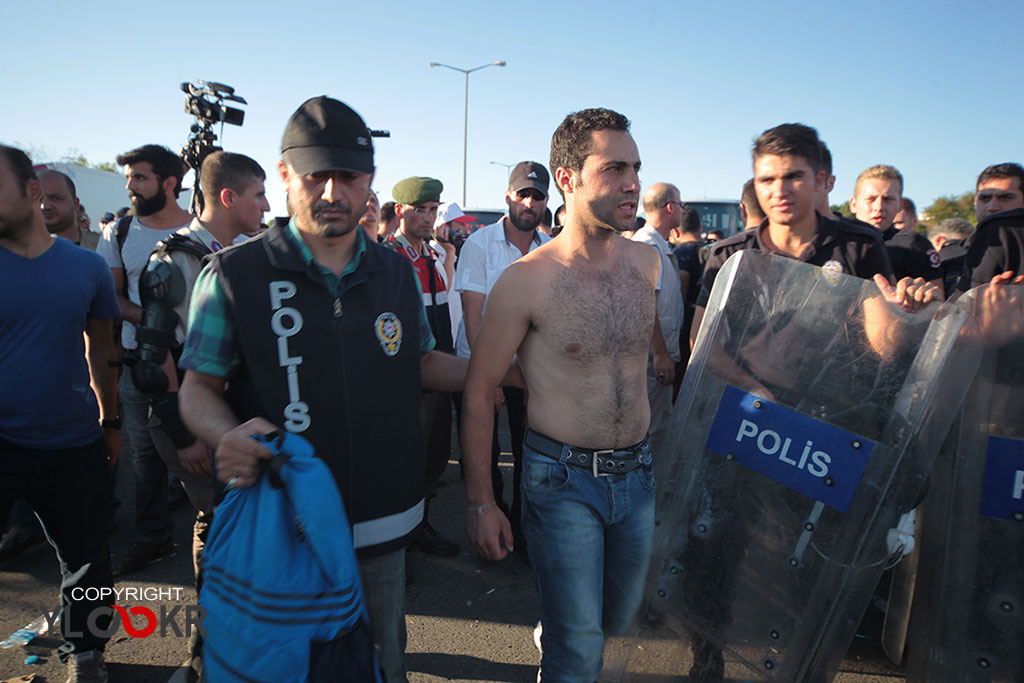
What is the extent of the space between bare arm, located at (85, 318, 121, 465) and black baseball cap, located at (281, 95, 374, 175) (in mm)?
1644

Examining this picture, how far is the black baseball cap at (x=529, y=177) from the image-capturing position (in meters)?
4.02

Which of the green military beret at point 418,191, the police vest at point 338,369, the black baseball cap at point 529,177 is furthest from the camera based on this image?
the green military beret at point 418,191

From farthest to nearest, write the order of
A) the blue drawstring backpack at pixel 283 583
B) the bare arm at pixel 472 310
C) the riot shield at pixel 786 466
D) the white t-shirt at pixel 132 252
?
the bare arm at pixel 472 310 < the white t-shirt at pixel 132 252 < the riot shield at pixel 786 466 < the blue drawstring backpack at pixel 283 583

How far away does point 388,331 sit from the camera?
69.7 inches

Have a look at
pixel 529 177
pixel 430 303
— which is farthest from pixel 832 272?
pixel 430 303

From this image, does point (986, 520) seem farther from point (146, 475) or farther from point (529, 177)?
point (146, 475)

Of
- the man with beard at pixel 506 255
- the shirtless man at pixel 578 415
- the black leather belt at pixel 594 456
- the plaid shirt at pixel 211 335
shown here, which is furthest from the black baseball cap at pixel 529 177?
the plaid shirt at pixel 211 335

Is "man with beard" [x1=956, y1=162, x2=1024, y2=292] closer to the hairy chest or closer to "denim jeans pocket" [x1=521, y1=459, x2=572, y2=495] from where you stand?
the hairy chest

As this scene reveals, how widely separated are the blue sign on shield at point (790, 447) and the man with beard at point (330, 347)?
121 cm

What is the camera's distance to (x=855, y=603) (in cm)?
198

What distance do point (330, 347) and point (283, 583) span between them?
63cm

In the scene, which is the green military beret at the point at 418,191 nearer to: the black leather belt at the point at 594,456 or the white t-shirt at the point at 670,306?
the white t-shirt at the point at 670,306

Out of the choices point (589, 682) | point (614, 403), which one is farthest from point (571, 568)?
point (614, 403)

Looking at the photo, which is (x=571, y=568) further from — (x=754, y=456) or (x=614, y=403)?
(x=754, y=456)
